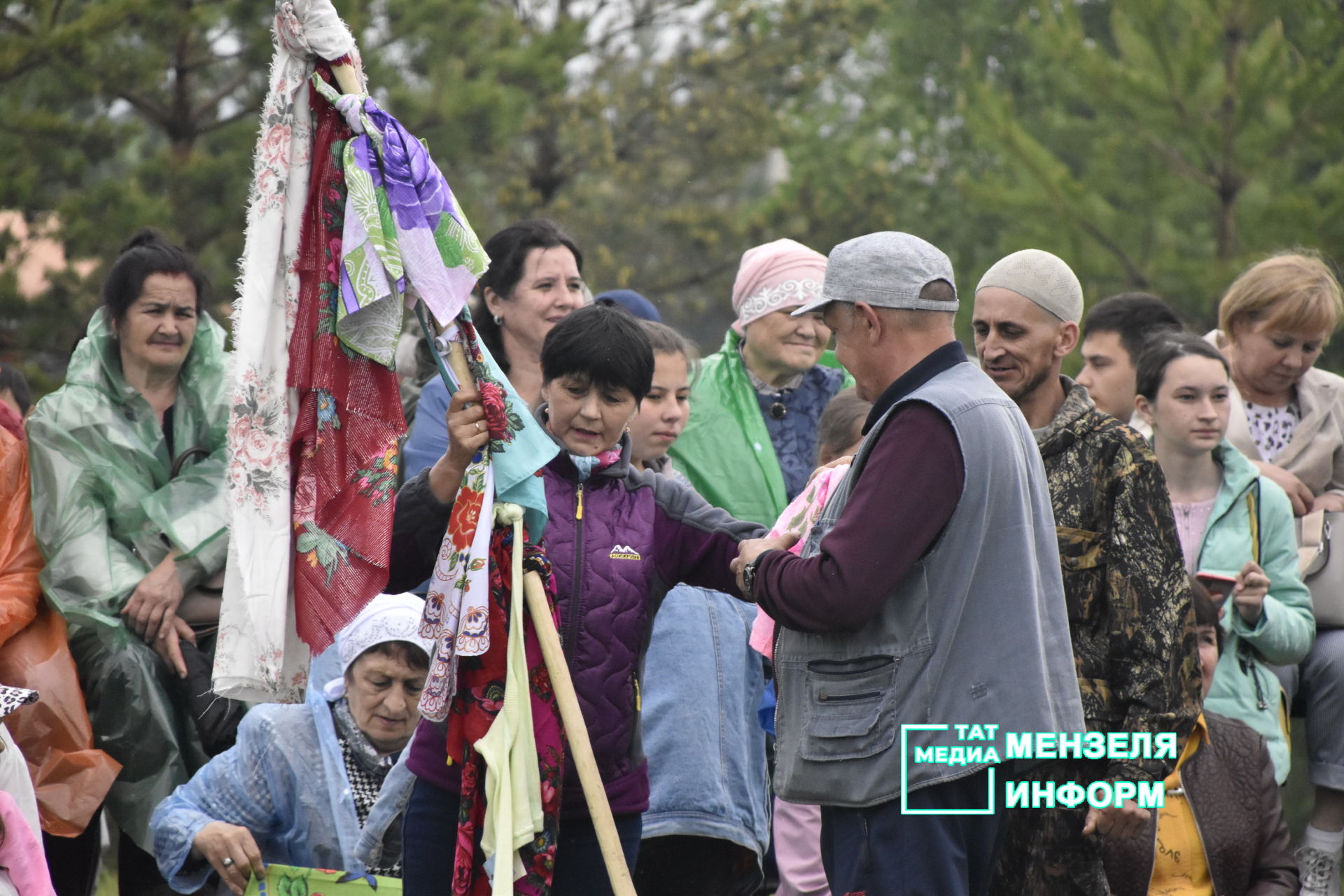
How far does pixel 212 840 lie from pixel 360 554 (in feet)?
4.20

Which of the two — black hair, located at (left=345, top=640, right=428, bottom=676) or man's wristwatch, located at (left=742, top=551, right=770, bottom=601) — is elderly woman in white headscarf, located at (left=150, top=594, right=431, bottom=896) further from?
man's wristwatch, located at (left=742, top=551, right=770, bottom=601)

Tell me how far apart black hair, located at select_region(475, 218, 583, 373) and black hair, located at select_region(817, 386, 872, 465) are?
1023mm

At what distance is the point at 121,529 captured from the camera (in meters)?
4.91

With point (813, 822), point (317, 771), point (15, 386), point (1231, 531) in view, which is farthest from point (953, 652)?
point (15, 386)

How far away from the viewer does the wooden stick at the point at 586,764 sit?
120 inches

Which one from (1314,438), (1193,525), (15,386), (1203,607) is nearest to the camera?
(1203,607)

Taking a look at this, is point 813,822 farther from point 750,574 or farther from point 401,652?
point 750,574

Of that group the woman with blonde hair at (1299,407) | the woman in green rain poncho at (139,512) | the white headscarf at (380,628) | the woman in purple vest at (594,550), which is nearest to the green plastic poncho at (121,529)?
the woman in green rain poncho at (139,512)

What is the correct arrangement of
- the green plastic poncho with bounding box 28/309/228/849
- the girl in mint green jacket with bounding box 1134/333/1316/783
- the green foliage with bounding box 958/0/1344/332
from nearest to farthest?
the green plastic poncho with bounding box 28/309/228/849, the girl in mint green jacket with bounding box 1134/333/1316/783, the green foliage with bounding box 958/0/1344/332

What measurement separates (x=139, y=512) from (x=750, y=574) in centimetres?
253

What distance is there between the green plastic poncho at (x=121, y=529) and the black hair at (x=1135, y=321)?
322 centimetres

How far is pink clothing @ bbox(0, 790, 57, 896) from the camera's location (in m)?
3.82

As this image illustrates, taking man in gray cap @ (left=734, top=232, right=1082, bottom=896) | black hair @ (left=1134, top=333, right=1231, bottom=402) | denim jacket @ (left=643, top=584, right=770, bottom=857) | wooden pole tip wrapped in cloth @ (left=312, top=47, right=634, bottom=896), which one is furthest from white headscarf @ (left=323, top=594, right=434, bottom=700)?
black hair @ (left=1134, top=333, right=1231, bottom=402)

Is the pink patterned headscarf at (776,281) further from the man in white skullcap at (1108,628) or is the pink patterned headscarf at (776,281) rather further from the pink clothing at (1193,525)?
the man in white skullcap at (1108,628)
